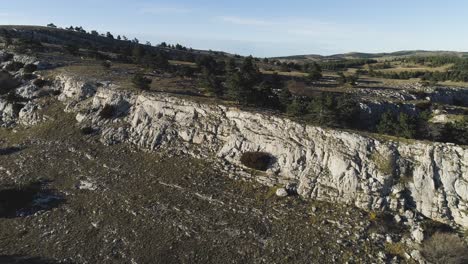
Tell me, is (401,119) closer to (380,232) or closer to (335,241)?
(380,232)

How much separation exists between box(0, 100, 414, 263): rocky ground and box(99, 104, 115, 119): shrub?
677cm

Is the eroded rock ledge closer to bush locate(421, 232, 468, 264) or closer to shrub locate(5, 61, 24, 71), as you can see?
bush locate(421, 232, 468, 264)

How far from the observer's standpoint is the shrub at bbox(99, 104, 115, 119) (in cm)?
4384

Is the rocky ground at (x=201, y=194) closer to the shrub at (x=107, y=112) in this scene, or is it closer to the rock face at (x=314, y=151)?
the rock face at (x=314, y=151)

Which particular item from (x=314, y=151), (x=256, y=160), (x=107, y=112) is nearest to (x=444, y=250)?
(x=314, y=151)

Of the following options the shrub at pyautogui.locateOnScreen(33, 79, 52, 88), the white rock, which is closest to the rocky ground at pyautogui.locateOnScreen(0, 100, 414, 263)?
the white rock

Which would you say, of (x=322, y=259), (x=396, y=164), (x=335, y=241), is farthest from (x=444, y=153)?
(x=322, y=259)

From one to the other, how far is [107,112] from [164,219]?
19.7 meters

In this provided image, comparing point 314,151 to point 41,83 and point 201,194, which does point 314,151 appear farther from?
point 41,83

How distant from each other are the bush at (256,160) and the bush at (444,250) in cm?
1495

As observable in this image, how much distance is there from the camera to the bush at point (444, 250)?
25391 millimetres

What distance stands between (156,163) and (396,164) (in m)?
23.0

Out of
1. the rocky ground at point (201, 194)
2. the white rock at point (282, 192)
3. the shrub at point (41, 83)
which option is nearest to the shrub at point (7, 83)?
the shrub at point (41, 83)

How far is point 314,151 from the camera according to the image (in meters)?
34.6
